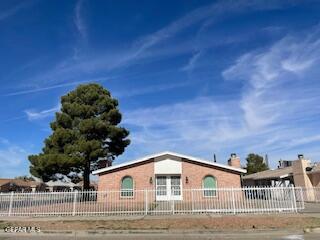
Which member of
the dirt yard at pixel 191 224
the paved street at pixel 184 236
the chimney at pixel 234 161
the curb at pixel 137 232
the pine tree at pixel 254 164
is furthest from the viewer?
the pine tree at pixel 254 164

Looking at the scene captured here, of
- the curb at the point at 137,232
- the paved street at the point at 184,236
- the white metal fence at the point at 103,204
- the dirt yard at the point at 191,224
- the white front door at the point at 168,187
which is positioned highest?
the white front door at the point at 168,187

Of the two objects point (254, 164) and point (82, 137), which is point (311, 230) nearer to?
point (82, 137)

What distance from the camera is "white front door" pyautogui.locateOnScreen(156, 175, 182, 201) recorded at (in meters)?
26.9

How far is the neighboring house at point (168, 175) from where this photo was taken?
27.0m

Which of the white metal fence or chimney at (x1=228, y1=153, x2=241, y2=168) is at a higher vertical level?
chimney at (x1=228, y1=153, x2=241, y2=168)

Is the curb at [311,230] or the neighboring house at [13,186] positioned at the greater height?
the neighboring house at [13,186]

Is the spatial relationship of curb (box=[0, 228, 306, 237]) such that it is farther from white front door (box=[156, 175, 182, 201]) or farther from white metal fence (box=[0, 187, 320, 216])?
white front door (box=[156, 175, 182, 201])

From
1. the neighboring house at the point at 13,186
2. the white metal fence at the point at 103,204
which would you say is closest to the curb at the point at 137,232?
the white metal fence at the point at 103,204

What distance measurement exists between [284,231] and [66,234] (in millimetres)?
8276

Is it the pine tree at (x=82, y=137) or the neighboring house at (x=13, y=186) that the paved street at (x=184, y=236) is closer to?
the pine tree at (x=82, y=137)

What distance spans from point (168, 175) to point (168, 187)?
0.95 meters

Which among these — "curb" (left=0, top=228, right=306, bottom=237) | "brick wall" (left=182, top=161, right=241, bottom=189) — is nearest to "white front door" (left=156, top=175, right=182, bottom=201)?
"brick wall" (left=182, top=161, right=241, bottom=189)

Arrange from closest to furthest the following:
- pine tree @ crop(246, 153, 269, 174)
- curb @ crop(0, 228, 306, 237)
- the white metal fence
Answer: curb @ crop(0, 228, 306, 237)
the white metal fence
pine tree @ crop(246, 153, 269, 174)

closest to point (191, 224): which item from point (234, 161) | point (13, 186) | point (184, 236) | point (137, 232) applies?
point (184, 236)
